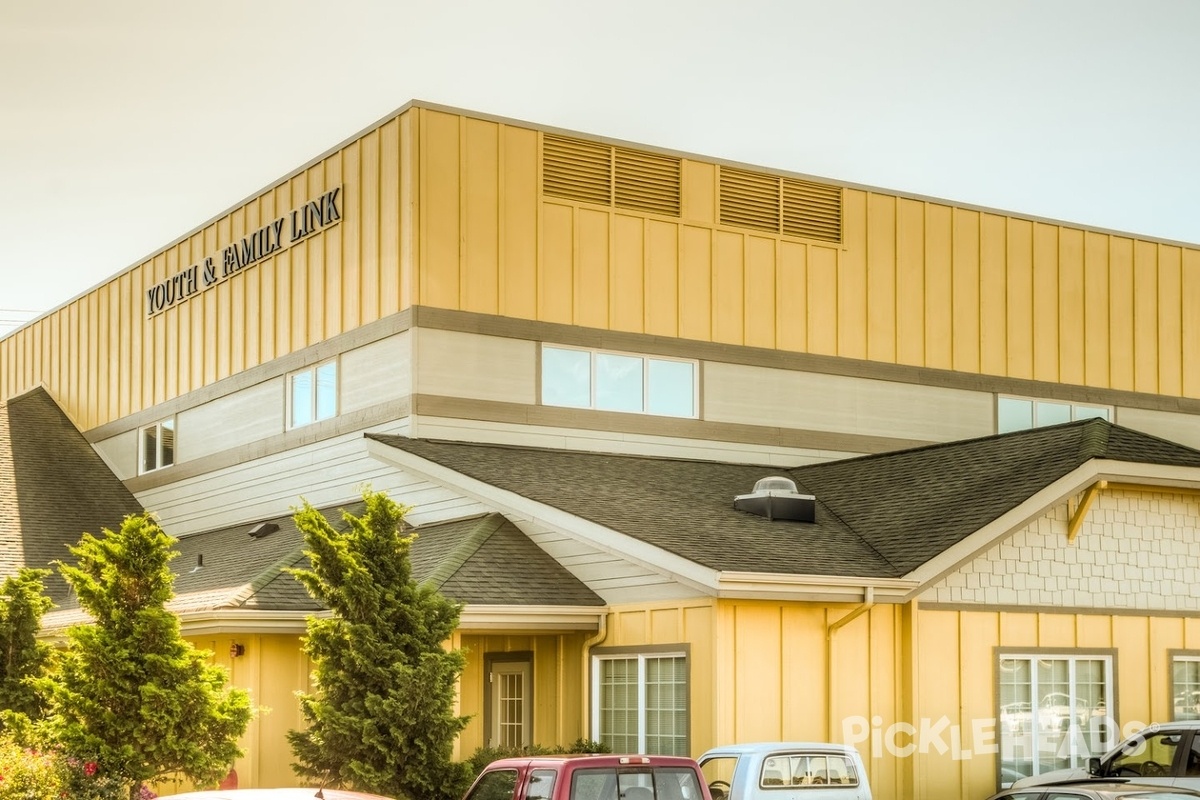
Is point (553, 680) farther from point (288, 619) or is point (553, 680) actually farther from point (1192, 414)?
point (1192, 414)

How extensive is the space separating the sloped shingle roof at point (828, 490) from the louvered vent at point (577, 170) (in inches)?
184

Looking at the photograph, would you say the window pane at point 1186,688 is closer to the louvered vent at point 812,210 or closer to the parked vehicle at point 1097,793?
the parked vehicle at point 1097,793

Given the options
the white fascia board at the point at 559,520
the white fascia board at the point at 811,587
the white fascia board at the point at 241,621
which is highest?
the white fascia board at the point at 559,520

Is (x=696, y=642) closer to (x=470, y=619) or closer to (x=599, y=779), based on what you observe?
(x=470, y=619)

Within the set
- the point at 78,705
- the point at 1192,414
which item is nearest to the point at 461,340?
the point at 78,705

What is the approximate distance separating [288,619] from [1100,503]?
37.9 feet

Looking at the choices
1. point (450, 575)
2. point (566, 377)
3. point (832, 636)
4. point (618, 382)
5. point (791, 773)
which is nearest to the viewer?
point (791, 773)

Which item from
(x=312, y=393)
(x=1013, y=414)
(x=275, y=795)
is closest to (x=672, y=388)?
(x=312, y=393)

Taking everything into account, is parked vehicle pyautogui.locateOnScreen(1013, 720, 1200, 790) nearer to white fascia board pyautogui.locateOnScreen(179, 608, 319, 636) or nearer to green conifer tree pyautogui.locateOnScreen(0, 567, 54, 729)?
white fascia board pyautogui.locateOnScreen(179, 608, 319, 636)

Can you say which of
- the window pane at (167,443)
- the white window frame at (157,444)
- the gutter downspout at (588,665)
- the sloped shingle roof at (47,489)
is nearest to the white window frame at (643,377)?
the gutter downspout at (588,665)

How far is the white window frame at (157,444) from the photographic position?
34688 mm

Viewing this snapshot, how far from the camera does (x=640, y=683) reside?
68.6ft

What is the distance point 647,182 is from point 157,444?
13299 millimetres

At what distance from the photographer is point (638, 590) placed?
69.2ft
